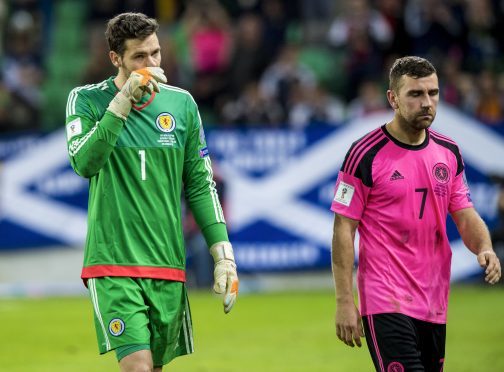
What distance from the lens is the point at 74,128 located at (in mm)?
6078

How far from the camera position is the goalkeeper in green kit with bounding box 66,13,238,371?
5961mm

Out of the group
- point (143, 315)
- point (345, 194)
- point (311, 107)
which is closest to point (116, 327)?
point (143, 315)

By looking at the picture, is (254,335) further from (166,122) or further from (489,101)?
(166,122)

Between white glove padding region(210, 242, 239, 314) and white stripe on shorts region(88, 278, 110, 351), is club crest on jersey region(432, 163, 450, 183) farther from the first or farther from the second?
white stripe on shorts region(88, 278, 110, 351)

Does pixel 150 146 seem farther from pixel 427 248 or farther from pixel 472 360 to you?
pixel 472 360

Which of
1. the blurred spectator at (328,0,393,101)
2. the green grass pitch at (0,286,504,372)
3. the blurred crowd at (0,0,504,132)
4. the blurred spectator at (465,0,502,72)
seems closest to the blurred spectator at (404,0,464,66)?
the blurred crowd at (0,0,504,132)

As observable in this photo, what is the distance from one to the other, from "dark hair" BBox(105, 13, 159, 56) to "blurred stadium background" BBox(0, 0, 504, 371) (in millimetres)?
9327

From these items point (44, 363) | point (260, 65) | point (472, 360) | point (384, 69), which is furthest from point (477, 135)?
point (44, 363)

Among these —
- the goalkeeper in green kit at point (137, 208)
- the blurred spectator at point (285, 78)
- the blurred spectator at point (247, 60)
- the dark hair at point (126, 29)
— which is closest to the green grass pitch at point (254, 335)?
the blurred spectator at point (285, 78)

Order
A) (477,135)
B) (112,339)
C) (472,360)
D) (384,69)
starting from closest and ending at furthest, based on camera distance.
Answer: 1. (112,339)
2. (472,360)
3. (477,135)
4. (384,69)

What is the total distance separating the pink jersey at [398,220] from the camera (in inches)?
244

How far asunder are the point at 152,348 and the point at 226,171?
11051 millimetres

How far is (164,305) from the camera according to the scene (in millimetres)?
6121

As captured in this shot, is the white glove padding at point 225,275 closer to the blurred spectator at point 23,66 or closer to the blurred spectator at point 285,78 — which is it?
the blurred spectator at point 285,78
